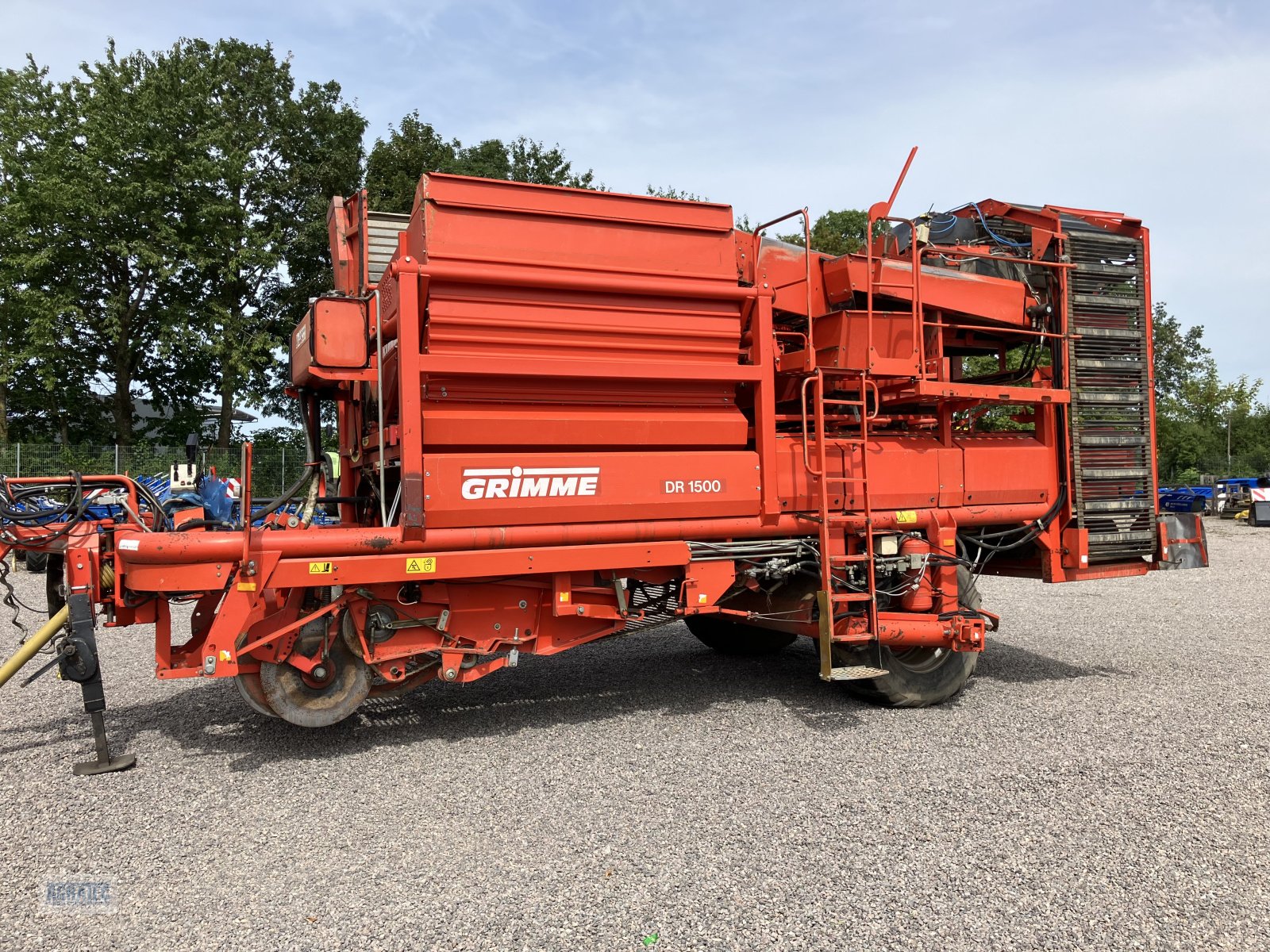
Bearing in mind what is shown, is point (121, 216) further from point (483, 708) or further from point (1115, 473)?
point (1115, 473)

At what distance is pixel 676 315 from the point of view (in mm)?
4820

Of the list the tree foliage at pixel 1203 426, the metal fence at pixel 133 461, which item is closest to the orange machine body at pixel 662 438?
the metal fence at pixel 133 461

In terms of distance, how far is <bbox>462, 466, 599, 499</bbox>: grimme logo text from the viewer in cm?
439

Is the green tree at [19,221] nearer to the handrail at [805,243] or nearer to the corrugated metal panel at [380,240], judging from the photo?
the corrugated metal panel at [380,240]

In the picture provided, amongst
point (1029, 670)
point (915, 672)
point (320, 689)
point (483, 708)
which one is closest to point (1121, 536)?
point (1029, 670)

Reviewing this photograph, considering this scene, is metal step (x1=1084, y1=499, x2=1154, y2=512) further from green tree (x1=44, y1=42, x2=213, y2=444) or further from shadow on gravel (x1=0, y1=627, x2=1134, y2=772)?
green tree (x1=44, y1=42, x2=213, y2=444)

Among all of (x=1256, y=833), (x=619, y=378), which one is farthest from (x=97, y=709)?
(x=1256, y=833)

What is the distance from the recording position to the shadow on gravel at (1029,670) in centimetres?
629

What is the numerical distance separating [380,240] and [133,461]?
17110 millimetres

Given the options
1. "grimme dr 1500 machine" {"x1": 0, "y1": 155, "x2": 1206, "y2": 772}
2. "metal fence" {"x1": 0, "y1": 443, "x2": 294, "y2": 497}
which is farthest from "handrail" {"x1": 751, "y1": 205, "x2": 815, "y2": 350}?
"metal fence" {"x1": 0, "y1": 443, "x2": 294, "y2": 497}

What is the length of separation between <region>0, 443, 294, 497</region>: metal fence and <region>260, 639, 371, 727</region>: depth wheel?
46.8ft

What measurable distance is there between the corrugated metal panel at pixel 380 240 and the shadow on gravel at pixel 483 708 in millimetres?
2862

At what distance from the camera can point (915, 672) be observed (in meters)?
5.46

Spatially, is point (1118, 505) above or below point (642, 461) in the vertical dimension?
below
